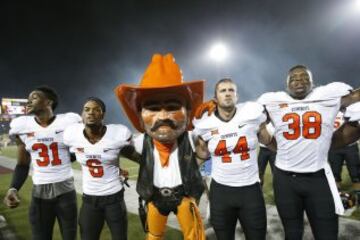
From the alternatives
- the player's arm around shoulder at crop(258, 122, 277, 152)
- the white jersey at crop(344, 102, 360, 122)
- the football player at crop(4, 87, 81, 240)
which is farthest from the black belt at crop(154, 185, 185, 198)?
the white jersey at crop(344, 102, 360, 122)

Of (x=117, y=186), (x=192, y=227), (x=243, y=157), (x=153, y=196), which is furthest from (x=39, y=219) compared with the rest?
(x=243, y=157)

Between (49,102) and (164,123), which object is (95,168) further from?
(164,123)

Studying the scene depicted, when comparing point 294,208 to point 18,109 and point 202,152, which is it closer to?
point 202,152

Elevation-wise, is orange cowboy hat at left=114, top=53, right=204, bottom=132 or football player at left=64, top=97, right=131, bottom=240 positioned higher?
orange cowboy hat at left=114, top=53, right=204, bottom=132

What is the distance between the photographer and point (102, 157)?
262 centimetres

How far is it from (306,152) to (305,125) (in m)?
0.25

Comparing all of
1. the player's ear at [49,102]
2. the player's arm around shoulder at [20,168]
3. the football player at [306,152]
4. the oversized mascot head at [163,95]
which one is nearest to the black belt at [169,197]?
the oversized mascot head at [163,95]

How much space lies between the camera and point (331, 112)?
2.71 meters

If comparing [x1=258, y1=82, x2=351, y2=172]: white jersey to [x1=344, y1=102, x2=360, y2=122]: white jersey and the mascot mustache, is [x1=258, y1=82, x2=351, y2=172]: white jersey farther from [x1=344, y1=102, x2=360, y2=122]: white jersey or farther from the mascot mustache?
the mascot mustache

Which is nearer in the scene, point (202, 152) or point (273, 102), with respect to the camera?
point (202, 152)

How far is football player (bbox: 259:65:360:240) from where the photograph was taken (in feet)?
8.49

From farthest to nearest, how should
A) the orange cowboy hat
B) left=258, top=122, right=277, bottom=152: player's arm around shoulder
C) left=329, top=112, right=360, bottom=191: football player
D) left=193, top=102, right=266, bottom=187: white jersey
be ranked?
left=329, top=112, right=360, bottom=191: football player
left=258, top=122, right=277, bottom=152: player's arm around shoulder
left=193, top=102, right=266, bottom=187: white jersey
the orange cowboy hat

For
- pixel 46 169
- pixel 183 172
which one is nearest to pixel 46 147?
pixel 46 169

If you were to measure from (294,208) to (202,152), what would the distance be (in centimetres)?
101
